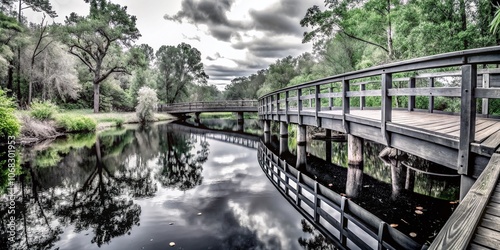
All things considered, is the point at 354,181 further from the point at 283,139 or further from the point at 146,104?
the point at 146,104

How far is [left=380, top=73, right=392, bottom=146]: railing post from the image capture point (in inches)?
186

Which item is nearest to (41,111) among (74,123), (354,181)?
(74,123)

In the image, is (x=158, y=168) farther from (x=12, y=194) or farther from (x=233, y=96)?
(x=233, y=96)

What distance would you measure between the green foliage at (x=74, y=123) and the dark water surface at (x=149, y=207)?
29.9ft

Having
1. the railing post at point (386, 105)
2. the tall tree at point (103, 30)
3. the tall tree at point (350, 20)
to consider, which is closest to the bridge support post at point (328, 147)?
the railing post at point (386, 105)

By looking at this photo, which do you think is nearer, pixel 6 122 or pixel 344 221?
pixel 344 221

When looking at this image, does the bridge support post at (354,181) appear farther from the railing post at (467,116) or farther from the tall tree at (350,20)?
the tall tree at (350,20)

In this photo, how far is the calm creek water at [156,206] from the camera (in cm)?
379

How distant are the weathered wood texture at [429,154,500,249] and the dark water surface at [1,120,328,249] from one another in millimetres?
2396

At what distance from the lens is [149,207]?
16.8 feet

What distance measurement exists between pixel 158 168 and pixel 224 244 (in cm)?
550

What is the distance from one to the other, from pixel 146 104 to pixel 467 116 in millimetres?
30422

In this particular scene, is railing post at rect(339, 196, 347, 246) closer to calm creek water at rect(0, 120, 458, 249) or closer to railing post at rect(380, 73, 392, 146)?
calm creek water at rect(0, 120, 458, 249)

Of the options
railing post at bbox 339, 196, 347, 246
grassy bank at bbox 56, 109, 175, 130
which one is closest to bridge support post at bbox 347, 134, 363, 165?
railing post at bbox 339, 196, 347, 246
